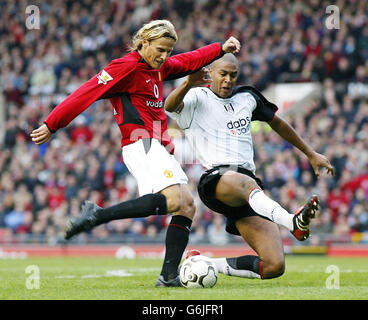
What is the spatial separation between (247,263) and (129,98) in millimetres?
2084

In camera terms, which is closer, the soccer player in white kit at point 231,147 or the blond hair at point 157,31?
the blond hair at point 157,31

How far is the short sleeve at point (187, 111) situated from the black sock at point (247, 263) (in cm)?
146

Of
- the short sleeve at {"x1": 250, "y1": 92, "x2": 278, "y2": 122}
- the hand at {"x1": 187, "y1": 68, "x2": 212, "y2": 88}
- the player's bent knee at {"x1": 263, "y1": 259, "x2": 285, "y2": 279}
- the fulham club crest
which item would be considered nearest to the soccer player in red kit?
the hand at {"x1": 187, "y1": 68, "x2": 212, "y2": 88}

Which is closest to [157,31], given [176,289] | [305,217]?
[305,217]

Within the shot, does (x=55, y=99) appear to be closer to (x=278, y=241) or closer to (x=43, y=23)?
(x=43, y=23)

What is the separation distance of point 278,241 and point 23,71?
1469cm

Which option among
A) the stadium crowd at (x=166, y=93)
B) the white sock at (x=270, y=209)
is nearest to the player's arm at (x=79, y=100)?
the white sock at (x=270, y=209)

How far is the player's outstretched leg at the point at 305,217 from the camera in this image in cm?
586

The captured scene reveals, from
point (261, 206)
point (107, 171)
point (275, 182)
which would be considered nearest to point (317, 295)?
point (261, 206)

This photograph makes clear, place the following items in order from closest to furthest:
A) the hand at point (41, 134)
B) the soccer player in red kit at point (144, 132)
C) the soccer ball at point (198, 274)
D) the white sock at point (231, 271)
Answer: the hand at point (41, 134) < the soccer player in red kit at point (144, 132) < the soccer ball at point (198, 274) < the white sock at point (231, 271)

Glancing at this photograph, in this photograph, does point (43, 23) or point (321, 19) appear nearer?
point (321, 19)

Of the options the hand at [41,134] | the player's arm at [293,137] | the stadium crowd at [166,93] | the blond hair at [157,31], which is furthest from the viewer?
the stadium crowd at [166,93]

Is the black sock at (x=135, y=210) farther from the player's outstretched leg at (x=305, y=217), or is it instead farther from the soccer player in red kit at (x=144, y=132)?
the player's outstretched leg at (x=305, y=217)

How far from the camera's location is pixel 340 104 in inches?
654
